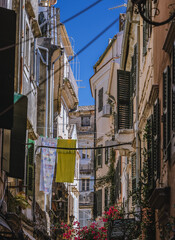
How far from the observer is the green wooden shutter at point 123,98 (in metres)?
24.2

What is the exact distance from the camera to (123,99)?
79.7 ft

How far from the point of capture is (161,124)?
13.3 metres

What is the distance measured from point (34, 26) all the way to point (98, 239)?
990 centimetres

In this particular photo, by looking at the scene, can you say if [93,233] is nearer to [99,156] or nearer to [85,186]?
[99,156]

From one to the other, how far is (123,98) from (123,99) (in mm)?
40

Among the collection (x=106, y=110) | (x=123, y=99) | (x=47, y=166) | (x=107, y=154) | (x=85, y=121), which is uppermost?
(x=85, y=121)

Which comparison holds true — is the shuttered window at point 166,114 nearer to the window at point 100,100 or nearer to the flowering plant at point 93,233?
the flowering plant at point 93,233

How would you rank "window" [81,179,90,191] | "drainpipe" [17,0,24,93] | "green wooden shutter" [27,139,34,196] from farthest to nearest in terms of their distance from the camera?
"window" [81,179,90,191]
"green wooden shutter" [27,139,34,196]
"drainpipe" [17,0,24,93]

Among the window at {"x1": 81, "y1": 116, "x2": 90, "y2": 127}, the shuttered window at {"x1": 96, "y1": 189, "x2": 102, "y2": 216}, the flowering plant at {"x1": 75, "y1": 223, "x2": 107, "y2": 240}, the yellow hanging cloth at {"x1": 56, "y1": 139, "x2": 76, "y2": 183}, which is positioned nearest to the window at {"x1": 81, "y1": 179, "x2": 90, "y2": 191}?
the window at {"x1": 81, "y1": 116, "x2": 90, "y2": 127}

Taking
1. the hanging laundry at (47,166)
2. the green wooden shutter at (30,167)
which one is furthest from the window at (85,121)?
the green wooden shutter at (30,167)

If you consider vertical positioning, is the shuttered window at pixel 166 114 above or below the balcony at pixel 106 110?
below

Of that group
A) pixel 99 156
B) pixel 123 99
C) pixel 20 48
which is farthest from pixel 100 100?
pixel 20 48

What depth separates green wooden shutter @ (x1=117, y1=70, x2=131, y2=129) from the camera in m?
24.2

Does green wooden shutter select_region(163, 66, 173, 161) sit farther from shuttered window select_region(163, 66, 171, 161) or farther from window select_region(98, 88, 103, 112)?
window select_region(98, 88, 103, 112)
